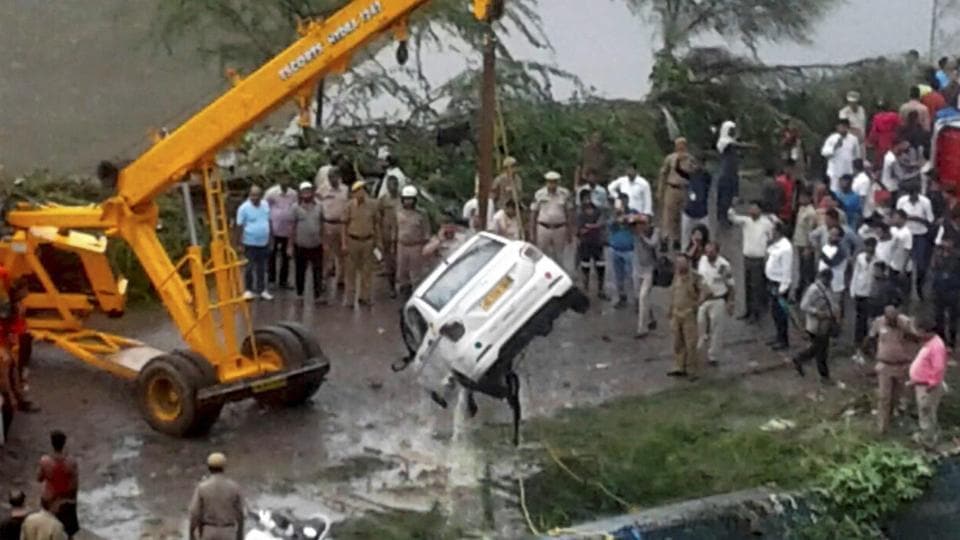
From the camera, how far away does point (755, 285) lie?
2306 cm

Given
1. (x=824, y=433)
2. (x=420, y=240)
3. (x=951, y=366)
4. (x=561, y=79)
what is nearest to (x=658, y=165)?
(x=561, y=79)

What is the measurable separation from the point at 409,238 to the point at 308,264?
1294 mm

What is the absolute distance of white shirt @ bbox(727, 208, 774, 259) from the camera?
2261cm

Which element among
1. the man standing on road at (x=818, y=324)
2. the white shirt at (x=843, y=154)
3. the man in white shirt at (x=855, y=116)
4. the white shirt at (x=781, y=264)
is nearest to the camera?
the man standing on road at (x=818, y=324)

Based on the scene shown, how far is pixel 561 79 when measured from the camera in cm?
2989

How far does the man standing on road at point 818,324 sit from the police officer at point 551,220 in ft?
10.8

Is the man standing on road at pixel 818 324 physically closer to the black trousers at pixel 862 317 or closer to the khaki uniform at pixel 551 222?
the black trousers at pixel 862 317

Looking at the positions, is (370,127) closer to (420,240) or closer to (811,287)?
(420,240)

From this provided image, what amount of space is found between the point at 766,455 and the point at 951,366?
11.6ft

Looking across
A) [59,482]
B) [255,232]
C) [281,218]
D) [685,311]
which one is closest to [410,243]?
[281,218]

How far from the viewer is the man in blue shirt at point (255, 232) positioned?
23438 millimetres

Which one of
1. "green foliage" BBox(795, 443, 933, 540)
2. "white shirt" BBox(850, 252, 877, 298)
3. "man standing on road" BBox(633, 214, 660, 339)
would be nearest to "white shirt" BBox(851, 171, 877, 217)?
"white shirt" BBox(850, 252, 877, 298)

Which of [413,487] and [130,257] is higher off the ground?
[130,257]

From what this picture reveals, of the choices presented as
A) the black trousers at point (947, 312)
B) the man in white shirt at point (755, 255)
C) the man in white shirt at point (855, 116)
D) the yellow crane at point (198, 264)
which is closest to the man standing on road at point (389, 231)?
the yellow crane at point (198, 264)
